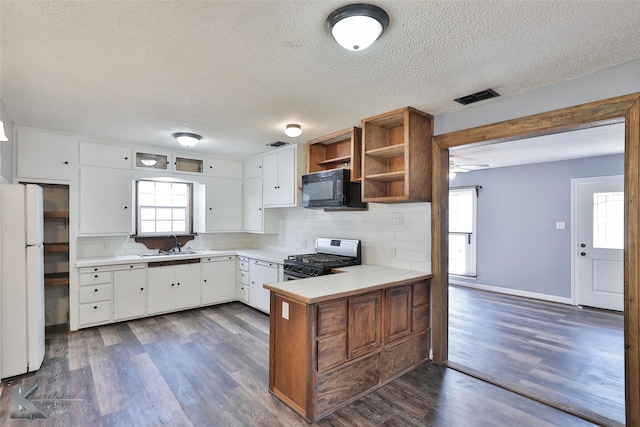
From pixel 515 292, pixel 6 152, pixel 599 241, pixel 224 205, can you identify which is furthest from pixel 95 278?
pixel 599 241

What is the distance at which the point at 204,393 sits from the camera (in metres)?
2.55

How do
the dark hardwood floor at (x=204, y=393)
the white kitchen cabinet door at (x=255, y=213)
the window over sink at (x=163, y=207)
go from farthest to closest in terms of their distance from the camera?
the white kitchen cabinet door at (x=255, y=213)
the window over sink at (x=163, y=207)
the dark hardwood floor at (x=204, y=393)

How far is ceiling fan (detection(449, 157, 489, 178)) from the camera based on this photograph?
5.46m

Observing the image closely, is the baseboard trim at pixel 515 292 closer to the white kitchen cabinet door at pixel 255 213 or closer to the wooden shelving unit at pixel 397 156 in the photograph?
the wooden shelving unit at pixel 397 156

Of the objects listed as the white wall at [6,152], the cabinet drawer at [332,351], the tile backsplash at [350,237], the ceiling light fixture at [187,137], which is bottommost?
the cabinet drawer at [332,351]

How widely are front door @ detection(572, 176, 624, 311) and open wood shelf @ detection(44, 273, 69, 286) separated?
23.9 feet

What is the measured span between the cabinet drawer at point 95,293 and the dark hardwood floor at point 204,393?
1.63 feet

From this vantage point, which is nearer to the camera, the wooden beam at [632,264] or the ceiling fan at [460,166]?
the wooden beam at [632,264]

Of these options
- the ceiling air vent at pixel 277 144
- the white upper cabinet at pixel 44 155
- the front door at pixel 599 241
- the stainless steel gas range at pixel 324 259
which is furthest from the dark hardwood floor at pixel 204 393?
the front door at pixel 599 241

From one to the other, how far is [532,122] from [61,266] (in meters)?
5.39

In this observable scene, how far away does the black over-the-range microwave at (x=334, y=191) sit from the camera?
367cm

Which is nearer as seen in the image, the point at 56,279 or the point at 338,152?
the point at 56,279

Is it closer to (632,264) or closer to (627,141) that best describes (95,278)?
(632,264)

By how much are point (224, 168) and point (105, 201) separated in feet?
5.75
